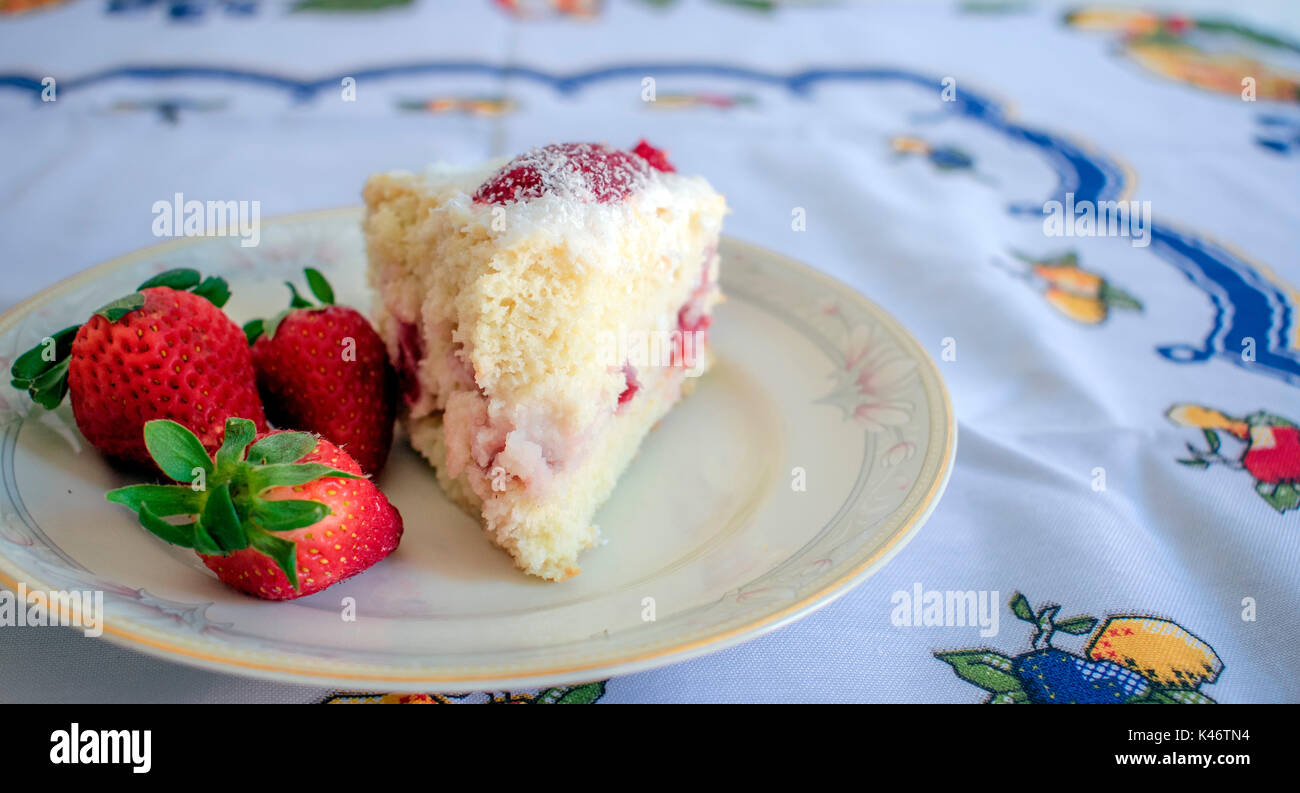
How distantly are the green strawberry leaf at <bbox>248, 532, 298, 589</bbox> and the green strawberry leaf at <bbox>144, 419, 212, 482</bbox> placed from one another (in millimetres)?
132

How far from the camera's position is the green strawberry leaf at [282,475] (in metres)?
1.42

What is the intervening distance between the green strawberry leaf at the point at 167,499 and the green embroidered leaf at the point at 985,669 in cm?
122

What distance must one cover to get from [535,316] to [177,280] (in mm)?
763

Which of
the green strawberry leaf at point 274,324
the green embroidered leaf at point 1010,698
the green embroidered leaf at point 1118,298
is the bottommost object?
the green embroidered leaf at point 1010,698

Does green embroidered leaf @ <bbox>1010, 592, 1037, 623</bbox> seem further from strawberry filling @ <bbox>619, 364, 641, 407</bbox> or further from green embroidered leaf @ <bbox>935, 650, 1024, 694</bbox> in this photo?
strawberry filling @ <bbox>619, 364, 641, 407</bbox>

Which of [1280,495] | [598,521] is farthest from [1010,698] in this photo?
[1280,495]

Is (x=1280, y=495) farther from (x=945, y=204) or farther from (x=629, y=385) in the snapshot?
(x=945, y=204)

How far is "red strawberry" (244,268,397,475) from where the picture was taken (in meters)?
1.85

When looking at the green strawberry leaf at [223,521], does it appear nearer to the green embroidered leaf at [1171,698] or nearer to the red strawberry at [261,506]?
the red strawberry at [261,506]

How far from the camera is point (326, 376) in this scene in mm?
1852

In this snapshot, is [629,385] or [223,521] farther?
[629,385]

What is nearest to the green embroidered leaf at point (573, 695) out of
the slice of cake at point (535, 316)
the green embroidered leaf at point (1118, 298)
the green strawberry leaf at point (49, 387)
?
the slice of cake at point (535, 316)

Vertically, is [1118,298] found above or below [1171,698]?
above

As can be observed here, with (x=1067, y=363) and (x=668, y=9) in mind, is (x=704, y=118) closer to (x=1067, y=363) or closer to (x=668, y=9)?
(x=668, y=9)
